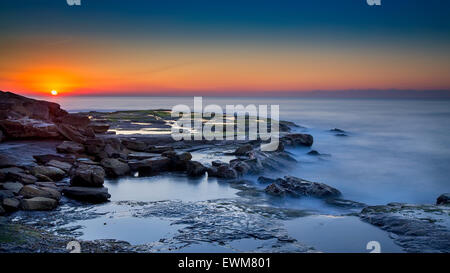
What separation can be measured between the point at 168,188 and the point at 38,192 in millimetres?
4660

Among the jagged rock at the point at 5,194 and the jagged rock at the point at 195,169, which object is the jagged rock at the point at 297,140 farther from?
the jagged rock at the point at 5,194

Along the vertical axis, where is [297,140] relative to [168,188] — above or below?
above

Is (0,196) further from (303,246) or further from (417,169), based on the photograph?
(417,169)

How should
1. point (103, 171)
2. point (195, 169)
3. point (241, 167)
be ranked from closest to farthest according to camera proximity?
point (103, 171), point (195, 169), point (241, 167)

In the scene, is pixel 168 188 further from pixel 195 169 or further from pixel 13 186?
pixel 13 186

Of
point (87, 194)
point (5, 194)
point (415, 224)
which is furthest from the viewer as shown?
point (87, 194)

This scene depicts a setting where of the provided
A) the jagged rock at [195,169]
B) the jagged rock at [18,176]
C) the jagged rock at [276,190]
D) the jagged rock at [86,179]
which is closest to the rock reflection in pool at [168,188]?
the jagged rock at [195,169]

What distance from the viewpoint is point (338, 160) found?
71.7 ft

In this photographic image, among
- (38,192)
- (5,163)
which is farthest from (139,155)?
(38,192)

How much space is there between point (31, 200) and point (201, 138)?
59.9 ft

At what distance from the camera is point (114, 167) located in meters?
15.5

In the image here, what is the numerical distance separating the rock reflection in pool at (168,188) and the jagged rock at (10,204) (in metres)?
2.86

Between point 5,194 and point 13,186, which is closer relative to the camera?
point 5,194
